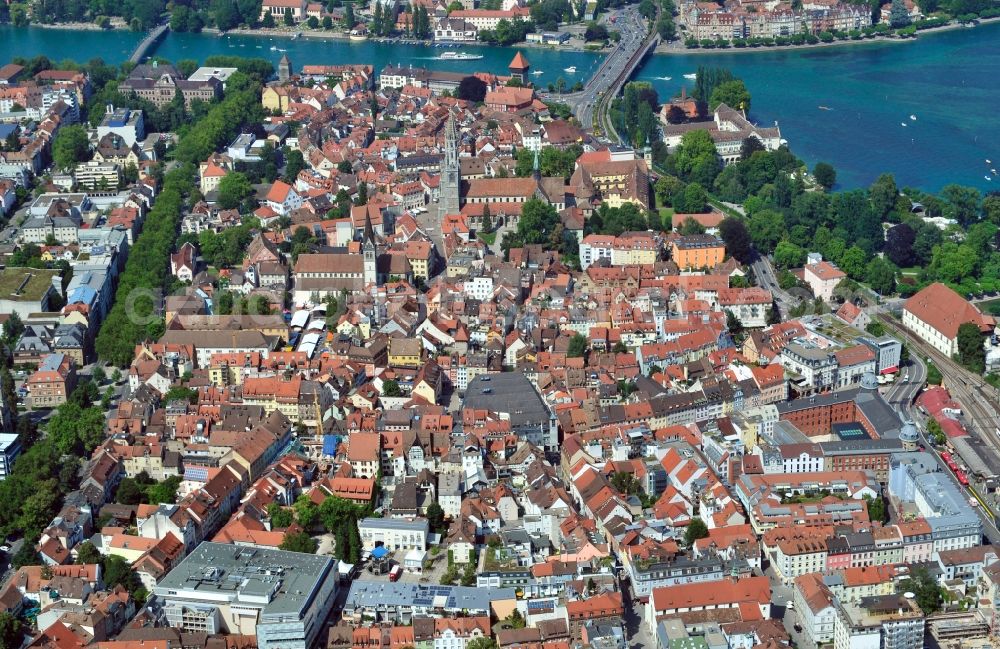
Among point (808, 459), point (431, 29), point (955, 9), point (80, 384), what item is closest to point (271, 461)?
point (80, 384)

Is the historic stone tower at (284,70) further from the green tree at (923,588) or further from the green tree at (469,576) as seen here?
the green tree at (923,588)

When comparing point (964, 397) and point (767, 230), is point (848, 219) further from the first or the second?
point (964, 397)

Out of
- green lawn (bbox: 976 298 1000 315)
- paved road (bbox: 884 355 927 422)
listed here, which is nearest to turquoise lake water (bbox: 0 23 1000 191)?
green lawn (bbox: 976 298 1000 315)

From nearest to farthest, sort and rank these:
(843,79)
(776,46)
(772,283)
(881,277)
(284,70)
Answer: (881,277)
(772,283)
(284,70)
(843,79)
(776,46)

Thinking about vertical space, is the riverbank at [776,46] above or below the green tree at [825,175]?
below

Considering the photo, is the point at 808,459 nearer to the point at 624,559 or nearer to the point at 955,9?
the point at 624,559

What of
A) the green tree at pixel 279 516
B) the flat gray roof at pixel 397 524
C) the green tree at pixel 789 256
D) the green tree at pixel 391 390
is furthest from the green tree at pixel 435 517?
the green tree at pixel 789 256

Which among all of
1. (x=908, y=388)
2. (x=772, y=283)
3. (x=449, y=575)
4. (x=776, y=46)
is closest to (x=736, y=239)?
(x=772, y=283)
